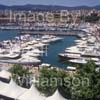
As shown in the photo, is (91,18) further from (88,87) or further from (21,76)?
(88,87)

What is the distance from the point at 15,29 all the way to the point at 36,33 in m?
8.20

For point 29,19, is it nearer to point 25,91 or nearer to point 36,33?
point 36,33

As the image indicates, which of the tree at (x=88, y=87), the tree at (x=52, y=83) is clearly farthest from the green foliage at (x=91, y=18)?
the tree at (x=88, y=87)

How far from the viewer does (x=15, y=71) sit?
1767cm

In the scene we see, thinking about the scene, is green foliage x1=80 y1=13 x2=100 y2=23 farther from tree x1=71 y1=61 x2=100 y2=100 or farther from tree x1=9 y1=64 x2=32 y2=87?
tree x1=71 y1=61 x2=100 y2=100

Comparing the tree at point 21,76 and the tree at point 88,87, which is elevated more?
the tree at point 88,87

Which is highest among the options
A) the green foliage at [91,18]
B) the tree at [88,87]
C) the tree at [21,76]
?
the tree at [88,87]

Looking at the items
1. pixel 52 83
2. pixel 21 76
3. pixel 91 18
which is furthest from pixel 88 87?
pixel 91 18

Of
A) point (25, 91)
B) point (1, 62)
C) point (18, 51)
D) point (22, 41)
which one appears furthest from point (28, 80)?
point (22, 41)

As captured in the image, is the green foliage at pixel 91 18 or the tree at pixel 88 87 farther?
the green foliage at pixel 91 18

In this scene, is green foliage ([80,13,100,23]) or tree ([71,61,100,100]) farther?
green foliage ([80,13,100,23])

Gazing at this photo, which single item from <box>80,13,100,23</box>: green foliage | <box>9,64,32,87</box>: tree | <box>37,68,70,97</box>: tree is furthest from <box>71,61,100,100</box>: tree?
<box>80,13,100,23</box>: green foliage

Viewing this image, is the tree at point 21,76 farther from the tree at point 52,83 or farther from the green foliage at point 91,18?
the green foliage at point 91,18

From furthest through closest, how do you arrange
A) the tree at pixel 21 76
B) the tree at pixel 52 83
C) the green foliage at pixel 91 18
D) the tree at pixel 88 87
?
the green foliage at pixel 91 18, the tree at pixel 21 76, the tree at pixel 52 83, the tree at pixel 88 87
